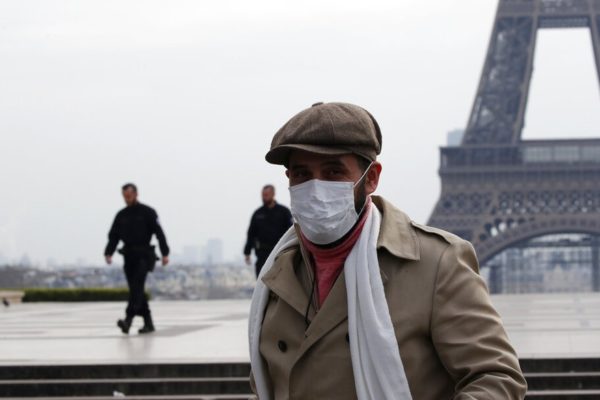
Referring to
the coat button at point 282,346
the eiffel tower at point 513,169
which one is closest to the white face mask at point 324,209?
the coat button at point 282,346

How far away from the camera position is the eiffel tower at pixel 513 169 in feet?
189

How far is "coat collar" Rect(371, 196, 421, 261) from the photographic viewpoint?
8.12 ft

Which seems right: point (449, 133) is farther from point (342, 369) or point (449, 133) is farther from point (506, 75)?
point (342, 369)

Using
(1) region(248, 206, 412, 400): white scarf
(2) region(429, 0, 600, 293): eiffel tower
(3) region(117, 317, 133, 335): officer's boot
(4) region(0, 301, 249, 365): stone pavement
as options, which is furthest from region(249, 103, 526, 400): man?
(2) region(429, 0, 600, 293): eiffel tower

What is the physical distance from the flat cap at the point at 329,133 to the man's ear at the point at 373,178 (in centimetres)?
3

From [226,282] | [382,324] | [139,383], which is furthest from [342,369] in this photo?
[226,282]

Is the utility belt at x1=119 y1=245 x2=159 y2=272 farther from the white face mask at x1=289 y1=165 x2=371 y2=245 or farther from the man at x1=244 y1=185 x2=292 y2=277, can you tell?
the white face mask at x1=289 y1=165 x2=371 y2=245

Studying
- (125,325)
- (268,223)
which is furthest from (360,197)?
(268,223)

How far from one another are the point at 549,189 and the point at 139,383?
5222cm

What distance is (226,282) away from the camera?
53.4 meters

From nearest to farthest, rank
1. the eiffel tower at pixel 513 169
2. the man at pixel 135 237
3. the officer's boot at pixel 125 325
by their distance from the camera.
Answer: the man at pixel 135 237
the officer's boot at pixel 125 325
the eiffel tower at pixel 513 169

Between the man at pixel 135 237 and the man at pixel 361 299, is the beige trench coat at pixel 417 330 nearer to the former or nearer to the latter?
the man at pixel 361 299

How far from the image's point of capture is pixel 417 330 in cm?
242

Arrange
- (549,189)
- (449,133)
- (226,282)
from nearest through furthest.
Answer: (226,282) → (549,189) → (449,133)
